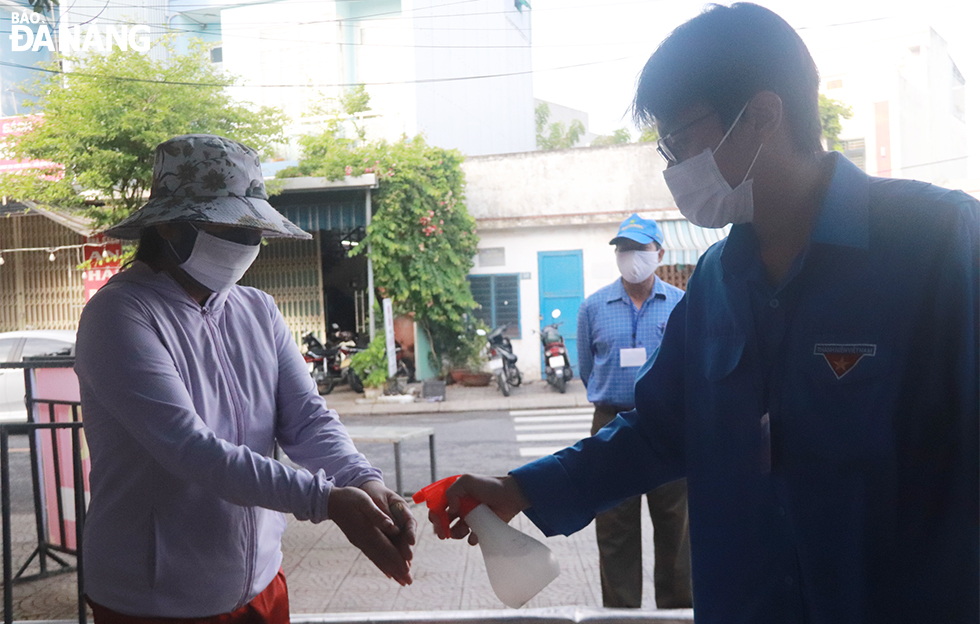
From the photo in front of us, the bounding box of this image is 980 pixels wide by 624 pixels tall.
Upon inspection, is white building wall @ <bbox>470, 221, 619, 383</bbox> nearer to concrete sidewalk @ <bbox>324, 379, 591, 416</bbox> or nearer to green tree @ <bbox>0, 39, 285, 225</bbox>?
concrete sidewalk @ <bbox>324, 379, 591, 416</bbox>

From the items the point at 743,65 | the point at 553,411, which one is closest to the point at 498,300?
the point at 553,411

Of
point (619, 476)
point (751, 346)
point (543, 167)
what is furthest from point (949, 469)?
point (543, 167)

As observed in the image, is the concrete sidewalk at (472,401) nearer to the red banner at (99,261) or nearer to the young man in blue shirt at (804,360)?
the red banner at (99,261)

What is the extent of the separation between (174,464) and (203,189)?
716 millimetres

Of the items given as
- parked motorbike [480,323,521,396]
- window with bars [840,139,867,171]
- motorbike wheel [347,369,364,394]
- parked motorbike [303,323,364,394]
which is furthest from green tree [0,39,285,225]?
window with bars [840,139,867,171]

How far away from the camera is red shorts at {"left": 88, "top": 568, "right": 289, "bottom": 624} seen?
73.7 inches

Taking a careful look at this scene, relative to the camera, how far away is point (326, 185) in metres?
14.2

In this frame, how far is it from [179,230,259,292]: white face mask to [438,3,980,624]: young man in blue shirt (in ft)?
3.71

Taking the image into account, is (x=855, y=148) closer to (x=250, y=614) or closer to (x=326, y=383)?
(x=326, y=383)

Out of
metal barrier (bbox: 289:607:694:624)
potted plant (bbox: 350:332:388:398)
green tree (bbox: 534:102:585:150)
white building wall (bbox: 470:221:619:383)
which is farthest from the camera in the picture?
green tree (bbox: 534:102:585:150)

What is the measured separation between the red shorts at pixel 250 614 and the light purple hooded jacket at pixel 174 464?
0.03 meters

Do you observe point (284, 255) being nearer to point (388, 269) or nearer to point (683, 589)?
point (388, 269)

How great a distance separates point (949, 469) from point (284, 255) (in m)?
15.6

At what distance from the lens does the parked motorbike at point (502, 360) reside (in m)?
13.8
